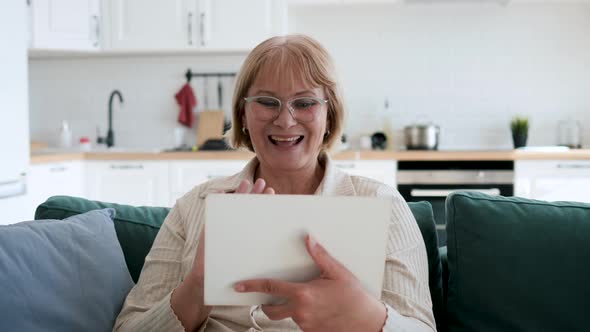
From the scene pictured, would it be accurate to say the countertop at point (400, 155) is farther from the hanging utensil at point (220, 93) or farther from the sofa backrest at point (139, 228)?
Result: the sofa backrest at point (139, 228)

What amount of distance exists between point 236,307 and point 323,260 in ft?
1.65

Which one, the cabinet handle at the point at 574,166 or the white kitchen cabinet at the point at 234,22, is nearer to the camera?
the cabinet handle at the point at 574,166

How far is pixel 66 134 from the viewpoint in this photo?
479 cm

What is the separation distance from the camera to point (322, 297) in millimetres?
1108

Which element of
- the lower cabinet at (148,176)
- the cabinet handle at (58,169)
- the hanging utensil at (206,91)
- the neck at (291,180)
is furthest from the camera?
the hanging utensil at (206,91)

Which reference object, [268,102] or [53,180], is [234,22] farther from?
[268,102]

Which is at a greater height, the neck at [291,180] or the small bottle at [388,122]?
the small bottle at [388,122]

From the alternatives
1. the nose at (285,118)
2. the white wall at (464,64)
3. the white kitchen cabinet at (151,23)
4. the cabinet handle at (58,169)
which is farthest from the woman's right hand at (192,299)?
the white wall at (464,64)

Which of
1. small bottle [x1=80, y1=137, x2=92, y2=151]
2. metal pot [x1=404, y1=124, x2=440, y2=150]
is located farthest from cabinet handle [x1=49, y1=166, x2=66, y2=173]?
metal pot [x1=404, y1=124, x2=440, y2=150]

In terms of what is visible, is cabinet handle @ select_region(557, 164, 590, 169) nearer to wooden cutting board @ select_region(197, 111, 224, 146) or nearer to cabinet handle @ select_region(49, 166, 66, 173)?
wooden cutting board @ select_region(197, 111, 224, 146)

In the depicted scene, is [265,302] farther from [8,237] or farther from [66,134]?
[66,134]

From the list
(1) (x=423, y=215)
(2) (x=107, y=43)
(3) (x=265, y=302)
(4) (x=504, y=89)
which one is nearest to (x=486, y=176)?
(4) (x=504, y=89)

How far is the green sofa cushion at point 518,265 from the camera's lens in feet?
5.37

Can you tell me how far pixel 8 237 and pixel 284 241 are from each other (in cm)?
67
